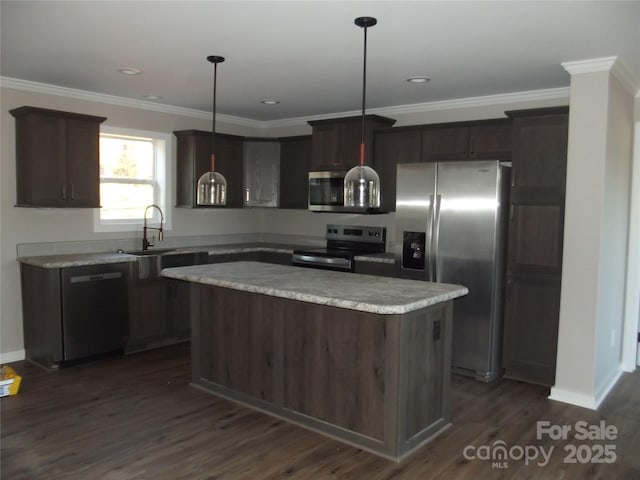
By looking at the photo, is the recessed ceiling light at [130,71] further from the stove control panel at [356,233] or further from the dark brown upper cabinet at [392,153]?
the stove control panel at [356,233]

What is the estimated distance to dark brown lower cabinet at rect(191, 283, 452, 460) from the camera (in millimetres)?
2977

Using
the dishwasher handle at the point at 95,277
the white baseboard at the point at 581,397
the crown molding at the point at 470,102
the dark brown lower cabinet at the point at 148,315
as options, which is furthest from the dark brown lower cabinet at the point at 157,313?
the white baseboard at the point at 581,397

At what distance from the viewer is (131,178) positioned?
563 centimetres

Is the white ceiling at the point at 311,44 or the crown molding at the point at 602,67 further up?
the white ceiling at the point at 311,44

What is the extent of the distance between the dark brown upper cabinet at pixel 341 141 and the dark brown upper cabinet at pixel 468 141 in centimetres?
60

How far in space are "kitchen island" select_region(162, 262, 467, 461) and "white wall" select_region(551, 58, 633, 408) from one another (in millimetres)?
1151

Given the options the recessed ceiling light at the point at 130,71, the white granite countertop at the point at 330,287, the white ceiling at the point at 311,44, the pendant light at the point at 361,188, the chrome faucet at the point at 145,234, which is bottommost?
the white granite countertop at the point at 330,287

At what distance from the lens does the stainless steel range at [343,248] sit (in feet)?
17.9

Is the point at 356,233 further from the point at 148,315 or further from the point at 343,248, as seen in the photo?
the point at 148,315

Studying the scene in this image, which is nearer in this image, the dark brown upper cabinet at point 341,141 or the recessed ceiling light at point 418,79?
the recessed ceiling light at point 418,79

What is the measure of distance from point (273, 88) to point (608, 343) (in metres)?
3.56

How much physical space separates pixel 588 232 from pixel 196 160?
13.0 ft

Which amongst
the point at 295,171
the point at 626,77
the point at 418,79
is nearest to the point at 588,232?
the point at 626,77

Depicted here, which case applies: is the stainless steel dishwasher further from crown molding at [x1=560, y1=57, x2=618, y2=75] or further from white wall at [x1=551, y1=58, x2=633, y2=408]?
crown molding at [x1=560, y1=57, x2=618, y2=75]
